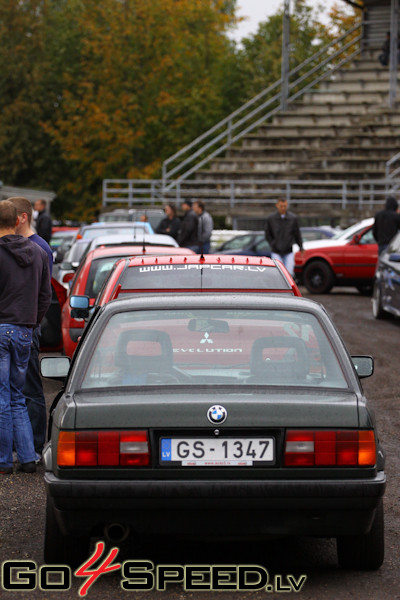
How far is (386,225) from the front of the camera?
22953 mm

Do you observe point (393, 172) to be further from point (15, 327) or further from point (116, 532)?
point (116, 532)

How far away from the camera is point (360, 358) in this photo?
6.55 meters

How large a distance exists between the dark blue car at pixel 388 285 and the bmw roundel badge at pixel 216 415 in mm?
12942

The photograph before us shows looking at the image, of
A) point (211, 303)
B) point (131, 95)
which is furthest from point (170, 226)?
point (131, 95)

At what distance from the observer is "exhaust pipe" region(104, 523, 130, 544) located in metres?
5.23

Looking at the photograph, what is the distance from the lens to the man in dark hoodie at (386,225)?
22906mm

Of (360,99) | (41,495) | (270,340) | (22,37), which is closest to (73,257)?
(41,495)

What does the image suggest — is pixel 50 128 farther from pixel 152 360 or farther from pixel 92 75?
pixel 152 360

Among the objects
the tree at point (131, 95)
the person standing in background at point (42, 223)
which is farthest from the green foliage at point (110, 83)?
the person standing in background at point (42, 223)

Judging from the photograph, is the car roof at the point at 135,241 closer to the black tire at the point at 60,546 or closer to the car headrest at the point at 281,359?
the car headrest at the point at 281,359

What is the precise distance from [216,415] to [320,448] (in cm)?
46

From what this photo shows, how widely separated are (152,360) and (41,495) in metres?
2.11

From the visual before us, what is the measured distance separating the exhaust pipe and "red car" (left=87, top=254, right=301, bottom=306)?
13.6 ft

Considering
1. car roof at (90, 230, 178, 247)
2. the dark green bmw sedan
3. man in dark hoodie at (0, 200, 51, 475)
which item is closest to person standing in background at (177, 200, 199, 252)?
car roof at (90, 230, 178, 247)
